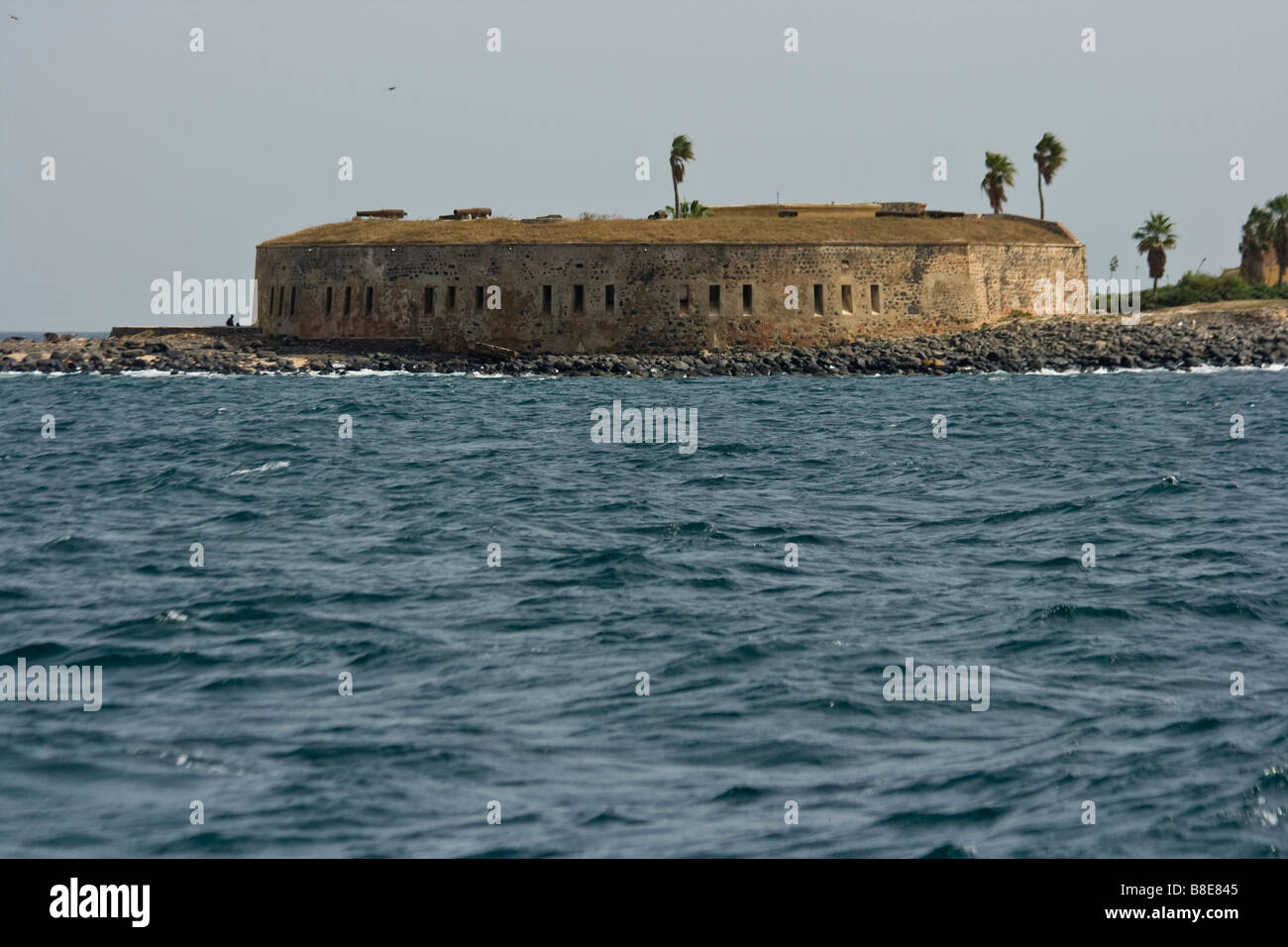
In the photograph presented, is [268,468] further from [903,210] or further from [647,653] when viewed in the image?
[903,210]

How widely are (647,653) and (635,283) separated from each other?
39688 mm

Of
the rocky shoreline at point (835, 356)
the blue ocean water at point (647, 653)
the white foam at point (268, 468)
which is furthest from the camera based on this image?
the rocky shoreline at point (835, 356)

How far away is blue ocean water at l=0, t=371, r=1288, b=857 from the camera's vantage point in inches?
274

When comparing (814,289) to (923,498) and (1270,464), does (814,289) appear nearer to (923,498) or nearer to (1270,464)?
(1270,464)

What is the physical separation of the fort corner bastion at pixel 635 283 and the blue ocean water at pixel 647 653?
2748 centimetres

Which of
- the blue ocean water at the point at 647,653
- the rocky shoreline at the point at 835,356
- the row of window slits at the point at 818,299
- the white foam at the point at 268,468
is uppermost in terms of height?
the row of window slits at the point at 818,299

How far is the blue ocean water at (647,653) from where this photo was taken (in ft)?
22.9

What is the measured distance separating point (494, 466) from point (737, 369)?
83.4 feet

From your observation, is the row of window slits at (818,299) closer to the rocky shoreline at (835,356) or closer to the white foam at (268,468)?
the rocky shoreline at (835,356)

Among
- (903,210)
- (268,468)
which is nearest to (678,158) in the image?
(903,210)

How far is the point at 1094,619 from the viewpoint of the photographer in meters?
10.9

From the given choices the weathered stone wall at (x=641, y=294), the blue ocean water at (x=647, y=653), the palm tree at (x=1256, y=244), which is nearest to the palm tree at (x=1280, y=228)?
the palm tree at (x=1256, y=244)

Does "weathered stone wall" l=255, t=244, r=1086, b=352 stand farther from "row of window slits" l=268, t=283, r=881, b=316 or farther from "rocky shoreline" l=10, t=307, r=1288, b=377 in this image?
"rocky shoreline" l=10, t=307, r=1288, b=377

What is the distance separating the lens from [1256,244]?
6706cm
